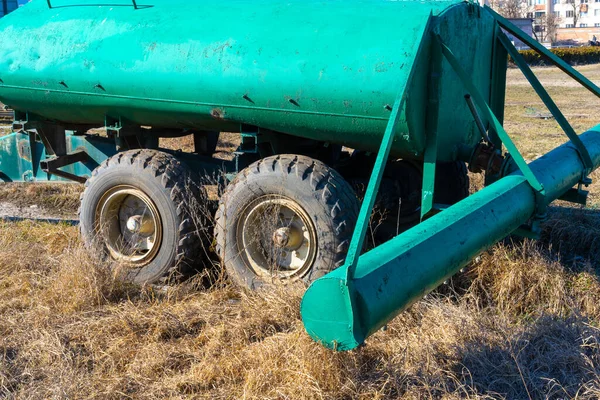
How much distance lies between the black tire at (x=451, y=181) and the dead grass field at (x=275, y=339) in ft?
2.39

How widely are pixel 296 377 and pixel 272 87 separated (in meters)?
2.13

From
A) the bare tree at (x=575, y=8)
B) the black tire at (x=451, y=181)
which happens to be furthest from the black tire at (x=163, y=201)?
the bare tree at (x=575, y=8)

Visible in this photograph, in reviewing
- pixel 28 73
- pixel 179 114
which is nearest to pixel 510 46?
pixel 179 114

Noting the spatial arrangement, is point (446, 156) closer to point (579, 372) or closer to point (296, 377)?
point (579, 372)

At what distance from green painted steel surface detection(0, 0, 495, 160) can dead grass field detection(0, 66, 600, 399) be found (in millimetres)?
1150

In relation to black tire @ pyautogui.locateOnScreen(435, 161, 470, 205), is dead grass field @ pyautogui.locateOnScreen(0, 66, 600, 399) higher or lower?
lower

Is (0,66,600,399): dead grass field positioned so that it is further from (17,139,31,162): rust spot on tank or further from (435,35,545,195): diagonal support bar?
(17,139,31,162): rust spot on tank

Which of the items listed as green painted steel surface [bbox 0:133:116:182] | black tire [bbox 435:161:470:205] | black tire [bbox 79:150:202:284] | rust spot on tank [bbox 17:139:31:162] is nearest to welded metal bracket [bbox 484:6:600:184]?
black tire [bbox 435:161:470:205]

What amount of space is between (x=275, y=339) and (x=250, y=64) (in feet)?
6.38

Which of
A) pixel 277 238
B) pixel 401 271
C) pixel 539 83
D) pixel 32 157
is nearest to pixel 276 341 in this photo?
pixel 401 271

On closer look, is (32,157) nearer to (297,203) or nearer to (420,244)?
(297,203)

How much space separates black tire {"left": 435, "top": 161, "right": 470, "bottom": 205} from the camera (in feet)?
20.3

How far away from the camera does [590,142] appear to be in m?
5.98

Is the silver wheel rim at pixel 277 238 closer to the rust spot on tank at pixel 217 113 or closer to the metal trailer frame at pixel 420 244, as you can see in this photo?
the rust spot on tank at pixel 217 113
